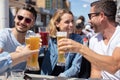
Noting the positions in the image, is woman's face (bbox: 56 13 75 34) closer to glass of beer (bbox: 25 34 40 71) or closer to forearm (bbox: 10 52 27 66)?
glass of beer (bbox: 25 34 40 71)

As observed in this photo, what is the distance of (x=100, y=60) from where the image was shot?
2.54 m

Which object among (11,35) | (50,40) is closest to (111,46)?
(50,40)

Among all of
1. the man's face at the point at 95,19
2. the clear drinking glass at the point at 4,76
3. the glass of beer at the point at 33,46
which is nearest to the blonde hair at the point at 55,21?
the man's face at the point at 95,19

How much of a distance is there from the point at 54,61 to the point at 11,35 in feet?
1.98

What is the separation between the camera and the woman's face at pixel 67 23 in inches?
137

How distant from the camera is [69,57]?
3359 mm

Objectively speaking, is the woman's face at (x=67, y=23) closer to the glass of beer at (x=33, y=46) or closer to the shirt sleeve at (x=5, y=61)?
the glass of beer at (x=33, y=46)

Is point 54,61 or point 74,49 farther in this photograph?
point 54,61

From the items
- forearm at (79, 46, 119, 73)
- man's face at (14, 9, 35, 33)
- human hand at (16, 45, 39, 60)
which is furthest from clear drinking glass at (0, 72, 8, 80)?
man's face at (14, 9, 35, 33)

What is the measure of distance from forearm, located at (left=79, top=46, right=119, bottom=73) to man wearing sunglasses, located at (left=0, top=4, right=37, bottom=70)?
43.3 inches

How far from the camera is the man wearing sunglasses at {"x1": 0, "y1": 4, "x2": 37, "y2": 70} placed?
11.1 feet

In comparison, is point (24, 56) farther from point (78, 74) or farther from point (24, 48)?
point (78, 74)

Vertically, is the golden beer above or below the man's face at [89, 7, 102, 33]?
below

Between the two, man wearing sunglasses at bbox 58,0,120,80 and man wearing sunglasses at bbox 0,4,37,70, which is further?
man wearing sunglasses at bbox 0,4,37,70
